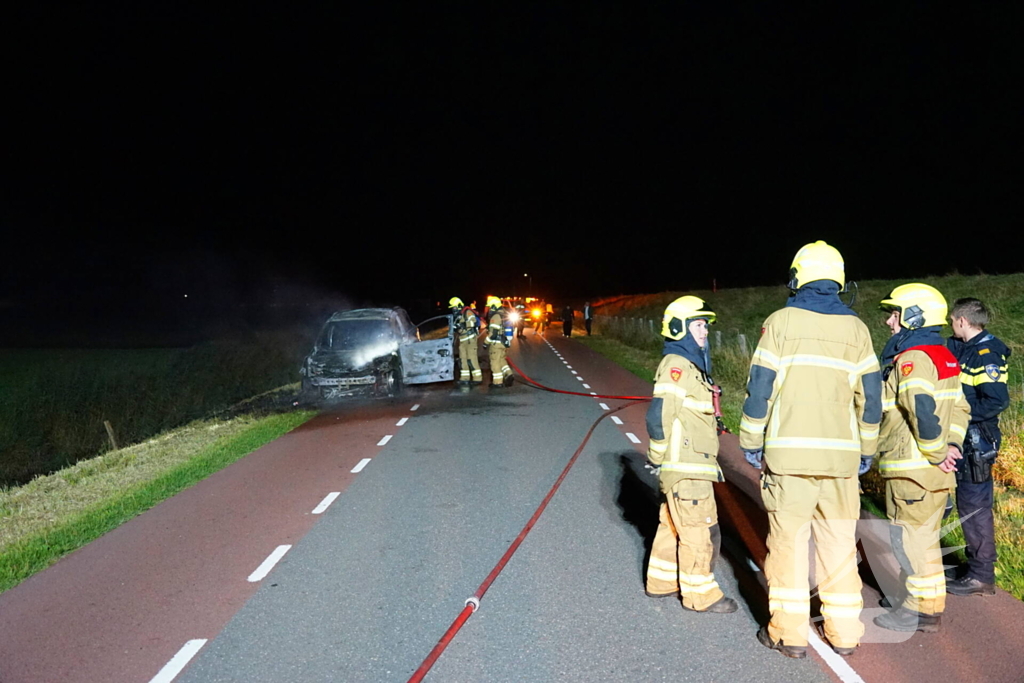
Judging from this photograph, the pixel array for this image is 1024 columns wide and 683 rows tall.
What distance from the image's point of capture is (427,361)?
657 inches

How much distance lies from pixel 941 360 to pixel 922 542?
3.68ft

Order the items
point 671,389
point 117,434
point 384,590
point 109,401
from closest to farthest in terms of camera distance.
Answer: point 671,389 < point 384,590 < point 117,434 < point 109,401

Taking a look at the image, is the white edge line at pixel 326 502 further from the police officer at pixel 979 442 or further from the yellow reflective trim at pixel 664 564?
the police officer at pixel 979 442

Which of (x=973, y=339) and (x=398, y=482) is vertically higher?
(x=973, y=339)

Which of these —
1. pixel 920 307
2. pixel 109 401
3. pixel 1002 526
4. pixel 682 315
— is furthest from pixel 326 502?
pixel 109 401

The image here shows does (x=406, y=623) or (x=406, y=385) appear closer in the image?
(x=406, y=623)

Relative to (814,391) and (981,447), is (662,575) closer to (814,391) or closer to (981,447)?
(814,391)

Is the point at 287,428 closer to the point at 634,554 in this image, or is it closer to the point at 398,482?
the point at 398,482

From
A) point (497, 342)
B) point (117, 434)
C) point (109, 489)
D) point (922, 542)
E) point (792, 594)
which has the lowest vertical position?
point (117, 434)

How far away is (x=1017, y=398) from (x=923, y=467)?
8.38 m

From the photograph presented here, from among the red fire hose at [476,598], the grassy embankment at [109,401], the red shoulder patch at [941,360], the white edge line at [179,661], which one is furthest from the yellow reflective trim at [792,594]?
the grassy embankment at [109,401]

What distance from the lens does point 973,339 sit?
5023mm

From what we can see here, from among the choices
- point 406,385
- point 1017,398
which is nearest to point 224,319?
point 406,385

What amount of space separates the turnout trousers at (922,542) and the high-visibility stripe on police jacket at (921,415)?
75 millimetres
